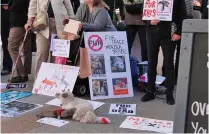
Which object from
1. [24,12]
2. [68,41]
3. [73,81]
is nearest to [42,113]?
[73,81]

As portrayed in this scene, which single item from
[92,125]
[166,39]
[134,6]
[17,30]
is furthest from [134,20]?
[92,125]

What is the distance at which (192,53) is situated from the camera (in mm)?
2260

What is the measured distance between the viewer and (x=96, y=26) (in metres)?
5.14

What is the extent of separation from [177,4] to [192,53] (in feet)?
7.99

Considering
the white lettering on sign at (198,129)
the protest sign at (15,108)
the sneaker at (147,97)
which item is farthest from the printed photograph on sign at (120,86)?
the white lettering on sign at (198,129)

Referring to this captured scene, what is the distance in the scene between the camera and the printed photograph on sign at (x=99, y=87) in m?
5.12

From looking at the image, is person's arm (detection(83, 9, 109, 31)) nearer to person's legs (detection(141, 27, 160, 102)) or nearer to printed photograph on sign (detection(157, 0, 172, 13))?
person's legs (detection(141, 27, 160, 102))

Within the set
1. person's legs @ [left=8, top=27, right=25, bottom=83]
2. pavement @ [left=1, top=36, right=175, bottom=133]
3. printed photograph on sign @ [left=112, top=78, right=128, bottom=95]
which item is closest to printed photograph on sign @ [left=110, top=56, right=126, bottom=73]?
printed photograph on sign @ [left=112, top=78, right=128, bottom=95]

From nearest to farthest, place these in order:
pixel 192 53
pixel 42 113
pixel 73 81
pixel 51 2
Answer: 1. pixel 192 53
2. pixel 42 113
3. pixel 73 81
4. pixel 51 2

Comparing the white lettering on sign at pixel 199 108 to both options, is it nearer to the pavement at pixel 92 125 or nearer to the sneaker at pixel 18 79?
the pavement at pixel 92 125

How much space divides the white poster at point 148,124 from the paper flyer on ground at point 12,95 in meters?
1.82

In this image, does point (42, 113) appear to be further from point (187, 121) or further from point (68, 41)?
point (187, 121)

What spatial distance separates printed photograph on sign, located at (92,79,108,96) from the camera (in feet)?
16.8

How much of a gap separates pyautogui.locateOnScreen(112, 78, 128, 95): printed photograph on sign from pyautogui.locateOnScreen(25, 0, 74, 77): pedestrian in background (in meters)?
1.18
